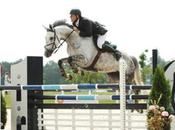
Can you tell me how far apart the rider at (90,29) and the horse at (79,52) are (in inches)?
4.0

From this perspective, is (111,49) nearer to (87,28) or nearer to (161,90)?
(87,28)

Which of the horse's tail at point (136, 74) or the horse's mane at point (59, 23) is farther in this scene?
the horse's tail at point (136, 74)

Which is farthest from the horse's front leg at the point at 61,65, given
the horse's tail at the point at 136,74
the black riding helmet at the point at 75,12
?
the horse's tail at the point at 136,74

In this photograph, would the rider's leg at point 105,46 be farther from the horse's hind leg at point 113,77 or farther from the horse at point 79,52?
the horse's hind leg at point 113,77

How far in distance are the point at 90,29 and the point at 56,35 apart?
779 mm

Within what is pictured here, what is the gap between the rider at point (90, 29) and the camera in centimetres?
1075

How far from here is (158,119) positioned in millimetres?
5336

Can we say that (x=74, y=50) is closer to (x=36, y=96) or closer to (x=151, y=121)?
(x=36, y=96)

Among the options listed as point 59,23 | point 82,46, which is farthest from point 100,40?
point 59,23

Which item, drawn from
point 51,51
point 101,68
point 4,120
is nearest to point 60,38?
point 51,51

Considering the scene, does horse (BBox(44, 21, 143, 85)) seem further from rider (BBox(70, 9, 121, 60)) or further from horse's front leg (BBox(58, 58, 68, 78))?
rider (BBox(70, 9, 121, 60))

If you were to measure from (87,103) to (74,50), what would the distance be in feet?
14.2

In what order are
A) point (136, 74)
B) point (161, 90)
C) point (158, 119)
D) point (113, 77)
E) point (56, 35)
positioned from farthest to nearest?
point (136, 74) < point (113, 77) < point (56, 35) < point (161, 90) < point (158, 119)

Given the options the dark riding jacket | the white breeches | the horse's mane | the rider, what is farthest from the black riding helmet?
the white breeches
